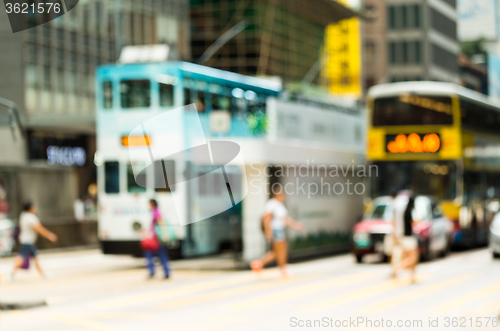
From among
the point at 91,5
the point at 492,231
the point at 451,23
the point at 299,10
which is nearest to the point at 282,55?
the point at 299,10

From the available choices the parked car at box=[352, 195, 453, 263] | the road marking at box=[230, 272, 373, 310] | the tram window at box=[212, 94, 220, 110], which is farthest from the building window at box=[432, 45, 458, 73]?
the parked car at box=[352, 195, 453, 263]

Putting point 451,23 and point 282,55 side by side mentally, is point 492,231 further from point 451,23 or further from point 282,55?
point 282,55

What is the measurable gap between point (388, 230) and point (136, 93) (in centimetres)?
1037

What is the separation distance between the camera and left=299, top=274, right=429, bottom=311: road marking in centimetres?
1115

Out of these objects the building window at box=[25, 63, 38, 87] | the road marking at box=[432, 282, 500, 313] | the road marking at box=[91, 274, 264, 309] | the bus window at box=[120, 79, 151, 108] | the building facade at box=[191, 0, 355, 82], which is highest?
the building facade at box=[191, 0, 355, 82]

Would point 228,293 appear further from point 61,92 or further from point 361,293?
point 61,92

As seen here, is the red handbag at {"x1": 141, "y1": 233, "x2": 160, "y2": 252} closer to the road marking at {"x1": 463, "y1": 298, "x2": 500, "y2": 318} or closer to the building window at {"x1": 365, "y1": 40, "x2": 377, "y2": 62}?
the road marking at {"x1": 463, "y1": 298, "x2": 500, "y2": 318}

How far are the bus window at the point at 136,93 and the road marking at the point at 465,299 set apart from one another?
13.7ft

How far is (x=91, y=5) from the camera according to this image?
35.4m

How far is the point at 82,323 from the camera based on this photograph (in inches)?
393

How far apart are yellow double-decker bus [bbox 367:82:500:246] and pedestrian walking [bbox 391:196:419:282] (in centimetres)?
645

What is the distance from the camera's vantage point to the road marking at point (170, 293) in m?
12.3

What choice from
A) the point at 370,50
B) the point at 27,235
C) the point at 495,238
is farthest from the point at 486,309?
the point at 370,50

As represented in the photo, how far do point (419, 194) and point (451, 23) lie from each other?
16567 mm
